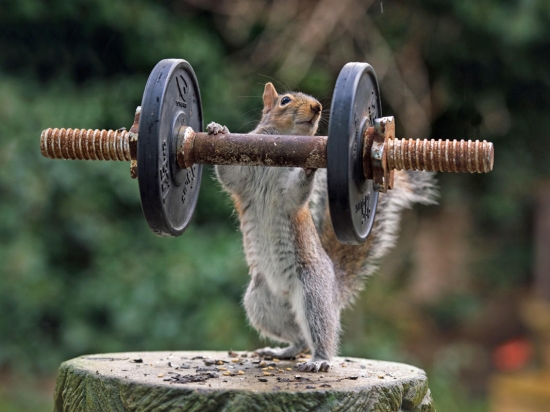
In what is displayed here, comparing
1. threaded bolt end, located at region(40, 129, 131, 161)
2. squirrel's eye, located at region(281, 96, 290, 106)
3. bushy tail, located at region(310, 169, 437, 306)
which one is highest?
squirrel's eye, located at region(281, 96, 290, 106)

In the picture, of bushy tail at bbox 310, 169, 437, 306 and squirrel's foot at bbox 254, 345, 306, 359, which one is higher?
bushy tail at bbox 310, 169, 437, 306

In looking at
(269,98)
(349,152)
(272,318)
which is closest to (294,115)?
(269,98)

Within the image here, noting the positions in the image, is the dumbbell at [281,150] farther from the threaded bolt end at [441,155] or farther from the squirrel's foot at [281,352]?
the squirrel's foot at [281,352]

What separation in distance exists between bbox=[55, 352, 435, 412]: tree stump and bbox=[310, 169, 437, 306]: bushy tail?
543mm

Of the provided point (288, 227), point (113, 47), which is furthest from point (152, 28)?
point (288, 227)

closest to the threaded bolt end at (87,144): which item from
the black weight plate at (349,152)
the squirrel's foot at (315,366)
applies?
the black weight plate at (349,152)

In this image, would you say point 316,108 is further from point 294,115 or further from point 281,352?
point 281,352

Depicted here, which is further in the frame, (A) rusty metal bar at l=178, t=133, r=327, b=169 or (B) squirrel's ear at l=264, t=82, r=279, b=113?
(B) squirrel's ear at l=264, t=82, r=279, b=113

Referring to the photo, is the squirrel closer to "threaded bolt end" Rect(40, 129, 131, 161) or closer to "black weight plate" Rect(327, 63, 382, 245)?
"black weight plate" Rect(327, 63, 382, 245)

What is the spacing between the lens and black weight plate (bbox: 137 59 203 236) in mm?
1551

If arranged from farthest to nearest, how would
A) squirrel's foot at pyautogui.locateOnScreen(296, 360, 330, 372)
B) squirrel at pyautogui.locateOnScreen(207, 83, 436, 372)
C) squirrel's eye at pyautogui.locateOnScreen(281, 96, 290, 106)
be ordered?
squirrel's eye at pyautogui.locateOnScreen(281, 96, 290, 106) < squirrel at pyautogui.locateOnScreen(207, 83, 436, 372) < squirrel's foot at pyautogui.locateOnScreen(296, 360, 330, 372)

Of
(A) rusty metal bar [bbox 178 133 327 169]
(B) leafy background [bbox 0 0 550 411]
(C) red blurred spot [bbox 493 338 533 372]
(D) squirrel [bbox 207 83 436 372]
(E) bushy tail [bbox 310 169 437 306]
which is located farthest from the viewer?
(C) red blurred spot [bbox 493 338 533 372]

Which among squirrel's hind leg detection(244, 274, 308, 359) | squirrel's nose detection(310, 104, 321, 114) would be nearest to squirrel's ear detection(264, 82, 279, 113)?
squirrel's nose detection(310, 104, 321, 114)

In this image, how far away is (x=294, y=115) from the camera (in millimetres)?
2420
